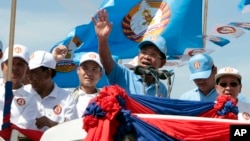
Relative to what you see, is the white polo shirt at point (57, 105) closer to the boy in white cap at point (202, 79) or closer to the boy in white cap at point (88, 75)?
the boy in white cap at point (88, 75)

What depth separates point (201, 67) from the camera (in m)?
6.73

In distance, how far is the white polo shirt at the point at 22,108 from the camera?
5610mm

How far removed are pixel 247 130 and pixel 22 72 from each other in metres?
2.78

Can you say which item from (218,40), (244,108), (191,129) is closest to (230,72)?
(244,108)

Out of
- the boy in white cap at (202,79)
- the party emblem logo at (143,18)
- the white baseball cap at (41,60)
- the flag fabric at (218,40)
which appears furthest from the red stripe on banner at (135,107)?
the party emblem logo at (143,18)

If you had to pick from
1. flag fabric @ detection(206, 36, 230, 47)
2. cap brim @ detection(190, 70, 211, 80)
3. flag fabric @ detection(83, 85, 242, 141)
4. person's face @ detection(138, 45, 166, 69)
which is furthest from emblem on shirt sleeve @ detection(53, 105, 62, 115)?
flag fabric @ detection(206, 36, 230, 47)

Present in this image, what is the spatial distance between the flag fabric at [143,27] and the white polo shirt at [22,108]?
4516 millimetres

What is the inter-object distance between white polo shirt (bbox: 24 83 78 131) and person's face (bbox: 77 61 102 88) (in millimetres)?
236

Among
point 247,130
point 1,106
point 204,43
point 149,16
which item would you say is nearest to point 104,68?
point 1,106

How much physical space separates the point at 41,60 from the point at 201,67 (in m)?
1.73

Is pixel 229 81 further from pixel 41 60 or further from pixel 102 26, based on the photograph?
pixel 41 60

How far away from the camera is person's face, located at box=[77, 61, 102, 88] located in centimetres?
634

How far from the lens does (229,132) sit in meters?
4.03

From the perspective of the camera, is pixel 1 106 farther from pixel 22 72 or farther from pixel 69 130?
pixel 69 130
